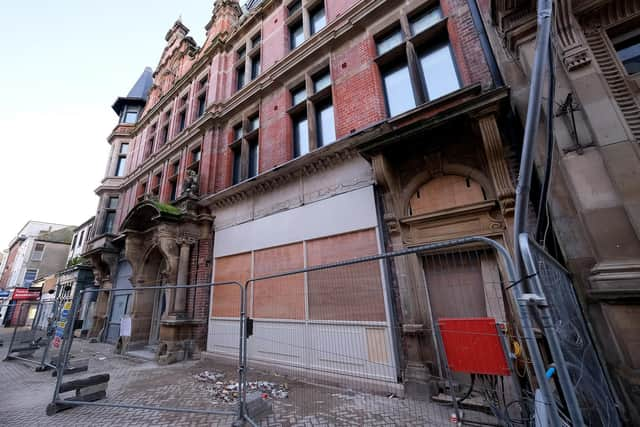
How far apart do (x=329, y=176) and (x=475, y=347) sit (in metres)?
4.88

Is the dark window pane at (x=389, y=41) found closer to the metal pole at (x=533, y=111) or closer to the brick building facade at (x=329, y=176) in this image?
the brick building facade at (x=329, y=176)

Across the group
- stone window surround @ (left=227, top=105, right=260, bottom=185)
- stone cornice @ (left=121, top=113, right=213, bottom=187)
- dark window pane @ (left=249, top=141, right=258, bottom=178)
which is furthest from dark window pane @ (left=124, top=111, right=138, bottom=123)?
dark window pane @ (left=249, top=141, right=258, bottom=178)

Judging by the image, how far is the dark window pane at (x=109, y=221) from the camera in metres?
16.8

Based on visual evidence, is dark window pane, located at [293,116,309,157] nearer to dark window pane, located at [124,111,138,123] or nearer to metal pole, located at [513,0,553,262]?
metal pole, located at [513,0,553,262]

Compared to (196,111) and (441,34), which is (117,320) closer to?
(196,111)

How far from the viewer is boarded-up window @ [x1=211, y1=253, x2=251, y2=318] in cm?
825

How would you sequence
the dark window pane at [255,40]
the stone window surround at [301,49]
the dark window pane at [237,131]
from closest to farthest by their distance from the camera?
the stone window surround at [301,49] < the dark window pane at [237,131] < the dark window pane at [255,40]

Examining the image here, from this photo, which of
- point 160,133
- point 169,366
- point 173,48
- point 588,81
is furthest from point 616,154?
point 173,48

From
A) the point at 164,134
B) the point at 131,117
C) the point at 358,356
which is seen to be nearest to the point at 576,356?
the point at 358,356

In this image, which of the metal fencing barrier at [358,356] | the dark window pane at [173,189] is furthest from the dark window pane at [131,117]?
the metal fencing barrier at [358,356]

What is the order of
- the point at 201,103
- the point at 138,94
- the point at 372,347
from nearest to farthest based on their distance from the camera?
the point at 372,347 → the point at 201,103 → the point at 138,94

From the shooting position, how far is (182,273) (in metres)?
9.18

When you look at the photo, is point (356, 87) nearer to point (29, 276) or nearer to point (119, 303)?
point (119, 303)

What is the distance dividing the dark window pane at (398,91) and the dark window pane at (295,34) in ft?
16.0
